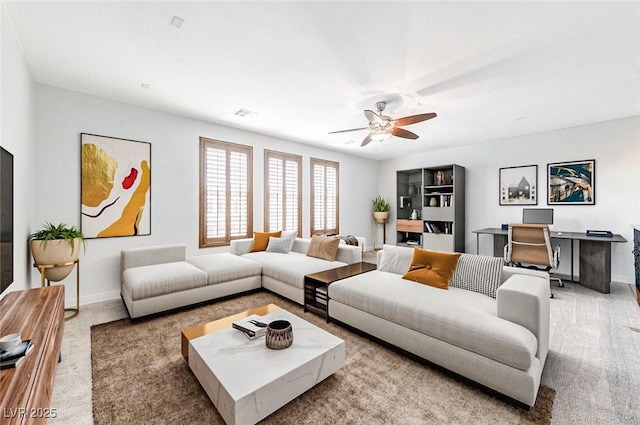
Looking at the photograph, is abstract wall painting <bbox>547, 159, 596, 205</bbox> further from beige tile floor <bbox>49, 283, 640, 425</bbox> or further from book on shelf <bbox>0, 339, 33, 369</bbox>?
book on shelf <bbox>0, 339, 33, 369</bbox>

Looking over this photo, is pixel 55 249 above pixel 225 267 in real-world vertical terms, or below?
above

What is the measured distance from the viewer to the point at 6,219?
Answer: 6.57ft

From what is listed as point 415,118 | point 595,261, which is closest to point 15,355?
point 415,118

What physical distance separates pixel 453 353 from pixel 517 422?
1.53ft

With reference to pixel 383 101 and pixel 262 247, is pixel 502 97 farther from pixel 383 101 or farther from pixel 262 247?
pixel 262 247

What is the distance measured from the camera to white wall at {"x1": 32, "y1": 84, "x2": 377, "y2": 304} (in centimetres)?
329

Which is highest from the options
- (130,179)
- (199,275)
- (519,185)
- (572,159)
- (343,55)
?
(343,55)

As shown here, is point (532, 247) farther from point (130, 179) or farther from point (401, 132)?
point (130, 179)

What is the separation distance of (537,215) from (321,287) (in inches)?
181

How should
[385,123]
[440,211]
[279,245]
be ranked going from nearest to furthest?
[385,123]
[279,245]
[440,211]

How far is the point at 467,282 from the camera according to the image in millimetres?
2570

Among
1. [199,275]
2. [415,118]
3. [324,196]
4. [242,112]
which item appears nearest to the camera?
[415,118]

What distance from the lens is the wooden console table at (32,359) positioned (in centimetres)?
95

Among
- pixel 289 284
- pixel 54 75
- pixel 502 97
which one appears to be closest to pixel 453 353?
pixel 289 284
